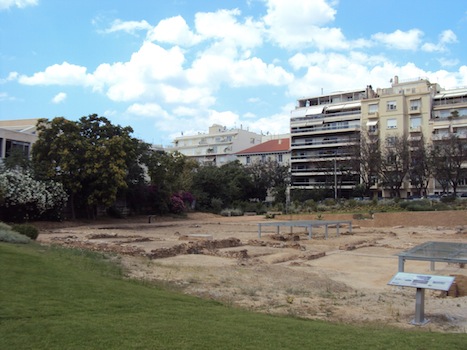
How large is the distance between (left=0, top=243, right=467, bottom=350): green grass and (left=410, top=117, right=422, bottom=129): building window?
3075 inches

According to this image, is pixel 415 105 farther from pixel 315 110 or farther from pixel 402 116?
pixel 315 110

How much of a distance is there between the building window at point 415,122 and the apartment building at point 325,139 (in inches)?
363

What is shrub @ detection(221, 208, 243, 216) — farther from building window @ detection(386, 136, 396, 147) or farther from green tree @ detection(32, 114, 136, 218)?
building window @ detection(386, 136, 396, 147)

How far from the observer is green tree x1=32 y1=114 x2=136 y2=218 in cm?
3822

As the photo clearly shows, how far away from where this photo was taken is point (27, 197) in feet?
115

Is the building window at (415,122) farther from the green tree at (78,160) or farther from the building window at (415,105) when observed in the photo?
the green tree at (78,160)

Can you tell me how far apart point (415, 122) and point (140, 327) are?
80887 millimetres

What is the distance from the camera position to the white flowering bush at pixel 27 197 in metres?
34.3

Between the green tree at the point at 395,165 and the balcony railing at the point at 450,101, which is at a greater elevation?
the balcony railing at the point at 450,101

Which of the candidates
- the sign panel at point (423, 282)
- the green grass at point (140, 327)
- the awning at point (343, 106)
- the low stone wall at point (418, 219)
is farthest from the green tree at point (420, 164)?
the green grass at point (140, 327)

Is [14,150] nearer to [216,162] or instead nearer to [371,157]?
[371,157]

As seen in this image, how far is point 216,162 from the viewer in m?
114

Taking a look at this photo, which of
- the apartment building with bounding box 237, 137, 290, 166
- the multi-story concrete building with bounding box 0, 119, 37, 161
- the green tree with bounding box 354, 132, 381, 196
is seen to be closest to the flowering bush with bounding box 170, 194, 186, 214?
the multi-story concrete building with bounding box 0, 119, 37, 161

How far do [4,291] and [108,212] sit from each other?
43593 mm
